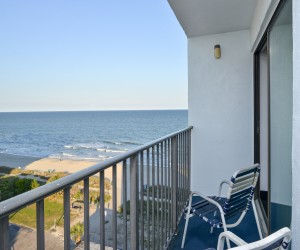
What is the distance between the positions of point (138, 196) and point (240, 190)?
0.95 metres

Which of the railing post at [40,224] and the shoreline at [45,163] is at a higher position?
the railing post at [40,224]

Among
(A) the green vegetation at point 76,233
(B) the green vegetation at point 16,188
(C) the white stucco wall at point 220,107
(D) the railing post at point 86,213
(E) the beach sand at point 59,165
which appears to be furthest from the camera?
(E) the beach sand at point 59,165

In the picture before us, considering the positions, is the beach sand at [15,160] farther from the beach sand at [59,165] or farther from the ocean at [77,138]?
the ocean at [77,138]

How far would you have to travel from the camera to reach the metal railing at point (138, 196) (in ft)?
2.39

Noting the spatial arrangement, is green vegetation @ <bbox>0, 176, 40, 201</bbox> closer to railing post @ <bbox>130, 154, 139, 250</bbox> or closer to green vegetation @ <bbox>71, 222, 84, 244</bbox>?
green vegetation @ <bbox>71, 222, 84, 244</bbox>

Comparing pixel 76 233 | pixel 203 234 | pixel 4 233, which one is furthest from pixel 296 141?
pixel 76 233

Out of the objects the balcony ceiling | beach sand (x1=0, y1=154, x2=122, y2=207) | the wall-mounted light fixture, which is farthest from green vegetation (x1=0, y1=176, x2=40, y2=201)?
beach sand (x1=0, y1=154, x2=122, y2=207)

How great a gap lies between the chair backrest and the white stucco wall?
142 cm

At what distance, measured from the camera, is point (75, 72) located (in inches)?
1225

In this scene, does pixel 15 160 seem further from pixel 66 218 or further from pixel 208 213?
pixel 66 218

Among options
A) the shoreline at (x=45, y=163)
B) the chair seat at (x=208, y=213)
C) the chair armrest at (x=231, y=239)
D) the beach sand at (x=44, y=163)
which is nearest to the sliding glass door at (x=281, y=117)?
the chair seat at (x=208, y=213)

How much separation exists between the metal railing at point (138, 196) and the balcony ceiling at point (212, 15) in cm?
142

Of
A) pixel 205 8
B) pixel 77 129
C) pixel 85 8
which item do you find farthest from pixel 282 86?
pixel 77 129

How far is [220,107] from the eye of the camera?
3670 mm
